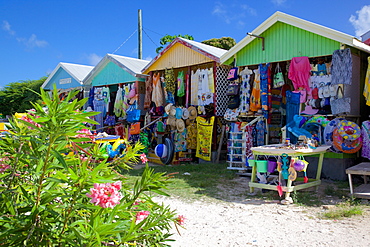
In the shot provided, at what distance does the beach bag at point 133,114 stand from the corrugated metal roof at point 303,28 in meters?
4.20

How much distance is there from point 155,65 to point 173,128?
2.97m

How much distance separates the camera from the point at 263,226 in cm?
485

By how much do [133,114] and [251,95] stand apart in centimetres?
499

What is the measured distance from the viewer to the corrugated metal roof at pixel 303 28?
26.3 ft

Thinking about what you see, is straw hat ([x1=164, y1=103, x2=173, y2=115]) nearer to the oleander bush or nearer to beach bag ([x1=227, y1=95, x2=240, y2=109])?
beach bag ([x1=227, y1=95, x2=240, y2=109])

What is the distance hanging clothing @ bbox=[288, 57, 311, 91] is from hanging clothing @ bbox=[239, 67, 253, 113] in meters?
1.39

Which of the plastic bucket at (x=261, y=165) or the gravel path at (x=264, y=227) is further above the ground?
the plastic bucket at (x=261, y=165)

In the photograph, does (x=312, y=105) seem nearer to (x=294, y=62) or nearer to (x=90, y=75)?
(x=294, y=62)

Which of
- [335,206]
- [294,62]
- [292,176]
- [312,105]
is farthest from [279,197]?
[294,62]

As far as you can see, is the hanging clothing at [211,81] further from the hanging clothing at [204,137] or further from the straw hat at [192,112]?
the hanging clothing at [204,137]

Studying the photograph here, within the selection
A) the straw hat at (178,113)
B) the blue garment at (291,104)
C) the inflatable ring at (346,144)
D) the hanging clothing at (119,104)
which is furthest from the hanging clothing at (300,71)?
the hanging clothing at (119,104)

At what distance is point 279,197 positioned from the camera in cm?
650

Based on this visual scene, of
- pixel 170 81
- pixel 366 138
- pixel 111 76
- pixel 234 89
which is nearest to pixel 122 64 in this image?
pixel 111 76

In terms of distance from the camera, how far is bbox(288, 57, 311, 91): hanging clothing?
888cm
